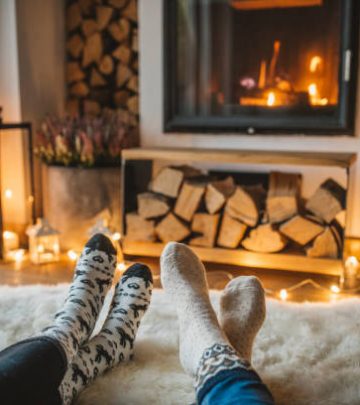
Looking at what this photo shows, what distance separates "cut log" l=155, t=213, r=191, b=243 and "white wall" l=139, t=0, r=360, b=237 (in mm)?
413

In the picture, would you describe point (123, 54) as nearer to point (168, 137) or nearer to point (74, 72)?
point (74, 72)

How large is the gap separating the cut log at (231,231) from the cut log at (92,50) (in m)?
1.18

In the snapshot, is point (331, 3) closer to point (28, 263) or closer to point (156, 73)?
point (156, 73)

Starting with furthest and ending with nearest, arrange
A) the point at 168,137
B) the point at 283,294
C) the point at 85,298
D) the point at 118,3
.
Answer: the point at 118,3 → the point at 168,137 → the point at 283,294 → the point at 85,298

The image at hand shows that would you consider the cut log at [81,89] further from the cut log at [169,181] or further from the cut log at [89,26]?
the cut log at [169,181]

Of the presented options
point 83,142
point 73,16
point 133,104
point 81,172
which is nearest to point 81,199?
point 81,172

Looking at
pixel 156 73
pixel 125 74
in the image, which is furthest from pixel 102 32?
pixel 156 73

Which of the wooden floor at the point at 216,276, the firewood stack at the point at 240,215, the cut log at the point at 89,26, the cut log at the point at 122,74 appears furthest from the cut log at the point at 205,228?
the cut log at the point at 89,26

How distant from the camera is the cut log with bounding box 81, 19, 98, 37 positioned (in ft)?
9.72

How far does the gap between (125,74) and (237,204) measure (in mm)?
1041

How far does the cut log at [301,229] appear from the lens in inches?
89.4

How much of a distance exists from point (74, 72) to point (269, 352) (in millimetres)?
2016

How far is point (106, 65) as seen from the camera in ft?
9.78

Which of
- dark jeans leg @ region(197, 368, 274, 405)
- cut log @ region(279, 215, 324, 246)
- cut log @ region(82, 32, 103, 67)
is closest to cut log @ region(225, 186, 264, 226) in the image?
cut log @ region(279, 215, 324, 246)
